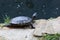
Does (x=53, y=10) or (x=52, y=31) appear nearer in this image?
(x=52, y=31)

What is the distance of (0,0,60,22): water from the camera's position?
23.3 ft

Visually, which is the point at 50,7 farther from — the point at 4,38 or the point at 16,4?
the point at 4,38

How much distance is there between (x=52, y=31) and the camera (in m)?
3.06

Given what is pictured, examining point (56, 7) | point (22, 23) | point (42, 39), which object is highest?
point (56, 7)

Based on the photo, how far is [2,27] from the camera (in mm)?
3768

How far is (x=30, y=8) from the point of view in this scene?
7.48 m

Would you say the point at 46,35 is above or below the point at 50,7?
below

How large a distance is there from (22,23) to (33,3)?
12.8 ft

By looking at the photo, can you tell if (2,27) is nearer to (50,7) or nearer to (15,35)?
Result: (15,35)

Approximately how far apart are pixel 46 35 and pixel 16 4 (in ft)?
15.6

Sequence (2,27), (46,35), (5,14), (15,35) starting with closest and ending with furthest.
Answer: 1. (46,35)
2. (15,35)
3. (2,27)
4. (5,14)

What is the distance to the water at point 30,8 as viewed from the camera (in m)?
7.09

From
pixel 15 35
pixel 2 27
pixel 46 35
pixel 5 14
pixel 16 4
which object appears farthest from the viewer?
pixel 16 4

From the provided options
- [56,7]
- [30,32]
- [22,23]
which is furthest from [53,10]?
[30,32]
